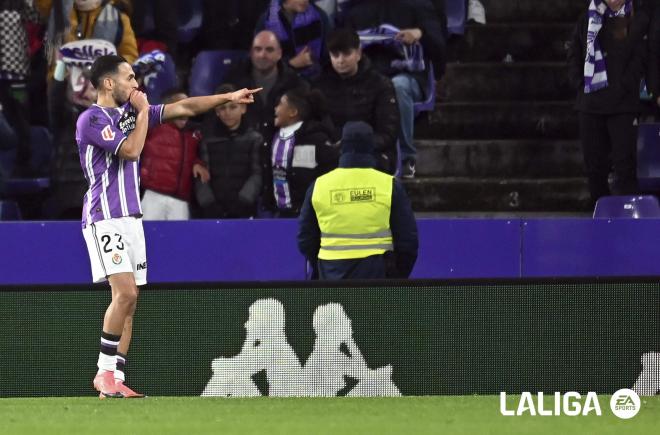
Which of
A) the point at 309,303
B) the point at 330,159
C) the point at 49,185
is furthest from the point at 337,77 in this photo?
the point at 309,303

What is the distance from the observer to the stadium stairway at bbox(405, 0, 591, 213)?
1305 cm

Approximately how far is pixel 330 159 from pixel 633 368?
3754 mm

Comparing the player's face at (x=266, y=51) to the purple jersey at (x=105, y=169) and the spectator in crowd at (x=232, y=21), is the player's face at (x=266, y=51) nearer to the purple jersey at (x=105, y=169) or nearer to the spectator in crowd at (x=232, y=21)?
the spectator in crowd at (x=232, y=21)

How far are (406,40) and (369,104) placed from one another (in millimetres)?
1010

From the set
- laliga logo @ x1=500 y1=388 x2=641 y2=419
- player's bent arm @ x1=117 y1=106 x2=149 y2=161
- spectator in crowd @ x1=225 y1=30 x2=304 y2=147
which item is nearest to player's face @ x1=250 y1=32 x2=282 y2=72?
spectator in crowd @ x1=225 y1=30 x2=304 y2=147

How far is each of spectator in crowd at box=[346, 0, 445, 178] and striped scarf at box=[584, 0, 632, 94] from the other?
1493 millimetres

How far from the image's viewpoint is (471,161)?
13.4m

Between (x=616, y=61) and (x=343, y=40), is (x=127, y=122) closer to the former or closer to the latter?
(x=343, y=40)

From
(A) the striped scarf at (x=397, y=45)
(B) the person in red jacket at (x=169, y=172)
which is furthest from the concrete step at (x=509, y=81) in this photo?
(B) the person in red jacket at (x=169, y=172)

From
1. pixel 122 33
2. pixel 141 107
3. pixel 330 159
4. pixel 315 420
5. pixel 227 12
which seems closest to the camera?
pixel 315 420

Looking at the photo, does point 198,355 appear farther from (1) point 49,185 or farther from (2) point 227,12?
(2) point 227,12

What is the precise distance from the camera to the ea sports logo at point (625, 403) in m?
7.69

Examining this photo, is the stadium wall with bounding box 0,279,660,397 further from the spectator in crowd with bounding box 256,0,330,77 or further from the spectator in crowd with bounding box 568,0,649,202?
the spectator in crowd with bounding box 256,0,330,77

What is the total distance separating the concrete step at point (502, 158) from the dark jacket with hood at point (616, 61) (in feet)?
4.16
